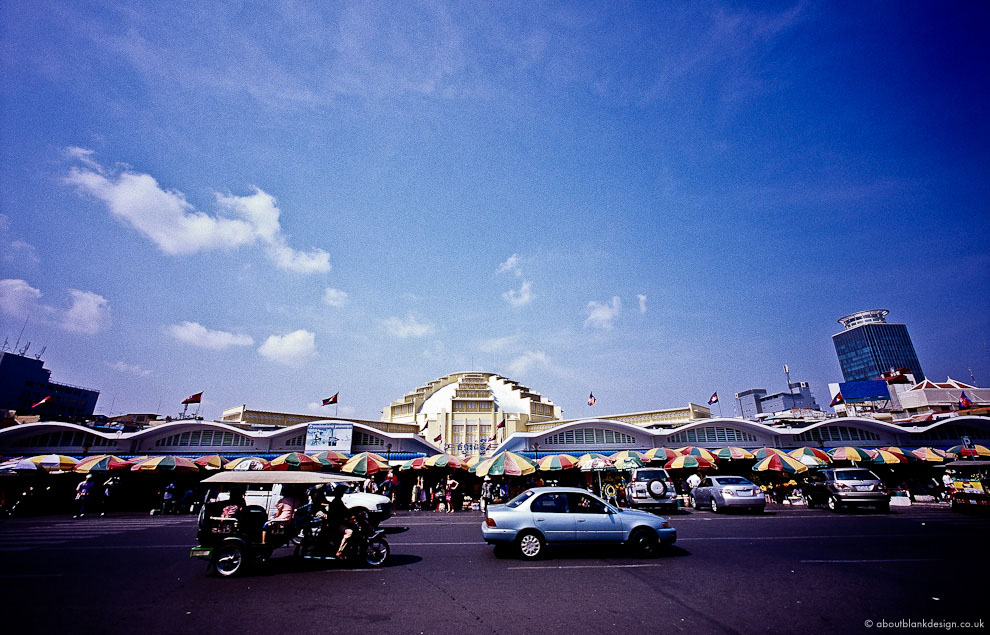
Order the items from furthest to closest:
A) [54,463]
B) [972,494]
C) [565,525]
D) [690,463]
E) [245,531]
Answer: [690,463], [54,463], [972,494], [565,525], [245,531]

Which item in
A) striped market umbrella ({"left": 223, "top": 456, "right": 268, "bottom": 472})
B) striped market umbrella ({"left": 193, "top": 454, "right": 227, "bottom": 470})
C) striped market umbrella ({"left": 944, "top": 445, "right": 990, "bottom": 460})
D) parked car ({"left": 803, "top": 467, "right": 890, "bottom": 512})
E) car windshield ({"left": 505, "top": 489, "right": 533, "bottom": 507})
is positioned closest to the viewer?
car windshield ({"left": 505, "top": 489, "right": 533, "bottom": 507})

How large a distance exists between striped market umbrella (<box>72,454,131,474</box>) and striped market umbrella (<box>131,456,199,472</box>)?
2.23 ft

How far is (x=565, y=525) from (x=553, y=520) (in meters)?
0.30

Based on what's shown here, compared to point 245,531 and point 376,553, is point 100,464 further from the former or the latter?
point 376,553

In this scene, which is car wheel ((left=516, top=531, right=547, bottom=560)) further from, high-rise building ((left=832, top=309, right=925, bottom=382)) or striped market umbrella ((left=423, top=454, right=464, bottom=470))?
high-rise building ((left=832, top=309, right=925, bottom=382))

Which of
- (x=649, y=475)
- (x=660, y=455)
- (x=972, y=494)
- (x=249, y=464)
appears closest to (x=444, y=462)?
(x=249, y=464)

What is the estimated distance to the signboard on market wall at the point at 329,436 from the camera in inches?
1300

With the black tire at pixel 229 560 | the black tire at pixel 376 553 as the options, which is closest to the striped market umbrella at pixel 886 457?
the black tire at pixel 376 553

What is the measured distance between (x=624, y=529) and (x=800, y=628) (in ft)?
15.5

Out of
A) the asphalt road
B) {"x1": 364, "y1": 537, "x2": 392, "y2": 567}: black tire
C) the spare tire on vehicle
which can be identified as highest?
the spare tire on vehicle

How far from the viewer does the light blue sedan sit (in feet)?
32.4

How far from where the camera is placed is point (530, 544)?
988 cm

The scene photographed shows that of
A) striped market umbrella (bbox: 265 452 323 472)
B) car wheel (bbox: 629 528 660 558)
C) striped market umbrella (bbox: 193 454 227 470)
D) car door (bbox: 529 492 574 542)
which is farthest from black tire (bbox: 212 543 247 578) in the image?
striped market umbrella (bbox: 193 454 227 470)

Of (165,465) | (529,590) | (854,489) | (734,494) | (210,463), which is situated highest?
(210,463)
